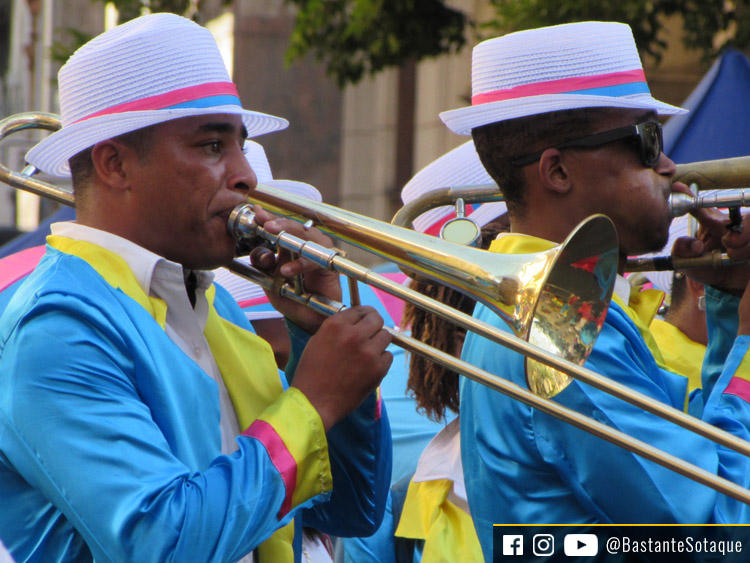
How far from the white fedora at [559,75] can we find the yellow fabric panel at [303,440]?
1089 millimetres

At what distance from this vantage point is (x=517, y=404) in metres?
2.84

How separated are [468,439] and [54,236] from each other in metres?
1.17

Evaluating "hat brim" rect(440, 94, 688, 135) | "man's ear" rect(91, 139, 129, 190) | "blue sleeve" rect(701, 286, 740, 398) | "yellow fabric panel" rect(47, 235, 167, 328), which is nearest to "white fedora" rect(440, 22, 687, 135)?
"hat brim" rect(440, 94, 688, 135)

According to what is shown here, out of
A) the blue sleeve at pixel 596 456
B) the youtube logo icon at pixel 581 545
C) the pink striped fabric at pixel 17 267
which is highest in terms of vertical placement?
the blue sleeve at pixel 596 456

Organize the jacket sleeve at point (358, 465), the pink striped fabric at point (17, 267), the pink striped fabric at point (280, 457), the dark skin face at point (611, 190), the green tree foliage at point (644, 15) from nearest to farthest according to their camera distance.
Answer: the pink striped fabric at point (280, 457) → the jacket sleeve at point (358, 465) → the dark skin face at point (611, 190) → the pink striped fabric at point (17, 267) → the green tree foliage at point (644, 15)

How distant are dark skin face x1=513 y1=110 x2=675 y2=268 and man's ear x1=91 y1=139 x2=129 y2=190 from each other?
3.56 feet

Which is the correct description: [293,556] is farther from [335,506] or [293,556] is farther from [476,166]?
[476,166]

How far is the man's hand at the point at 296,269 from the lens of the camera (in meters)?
2.66

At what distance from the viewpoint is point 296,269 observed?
2.69 m

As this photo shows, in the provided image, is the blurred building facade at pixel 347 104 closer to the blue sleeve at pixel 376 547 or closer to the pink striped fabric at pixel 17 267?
the pink striped fabric at pixel 17 267

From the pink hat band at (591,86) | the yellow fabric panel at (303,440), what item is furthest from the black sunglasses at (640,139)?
the yellow fabric panel at (303,440)

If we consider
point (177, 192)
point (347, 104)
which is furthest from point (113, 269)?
point (347, 104)

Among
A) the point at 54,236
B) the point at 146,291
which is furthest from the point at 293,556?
the point at 54,236

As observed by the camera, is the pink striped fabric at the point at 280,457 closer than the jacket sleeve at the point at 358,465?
Yes
